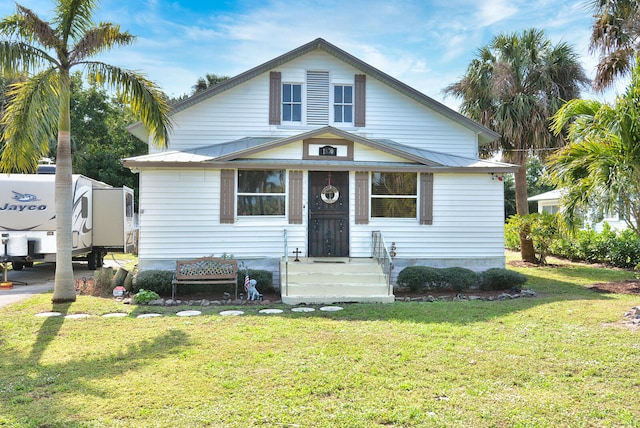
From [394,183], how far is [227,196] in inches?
174

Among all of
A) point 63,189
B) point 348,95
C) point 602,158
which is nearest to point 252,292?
point 63,189

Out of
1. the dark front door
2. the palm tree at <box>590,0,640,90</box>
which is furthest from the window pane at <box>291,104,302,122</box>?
the palm tree at <box>590,0,640,90</box>

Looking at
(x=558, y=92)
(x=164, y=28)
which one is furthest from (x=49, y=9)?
(x=558, y=92)

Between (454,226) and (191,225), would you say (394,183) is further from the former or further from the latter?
(191,225)

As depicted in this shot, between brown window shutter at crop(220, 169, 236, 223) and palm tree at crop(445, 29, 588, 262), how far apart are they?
10246 mm

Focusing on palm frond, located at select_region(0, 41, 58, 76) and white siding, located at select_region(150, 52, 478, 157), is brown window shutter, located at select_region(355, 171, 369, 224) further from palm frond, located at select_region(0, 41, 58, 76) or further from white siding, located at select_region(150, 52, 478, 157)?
palm frond, located at select_region(0, 41, 58, 76)

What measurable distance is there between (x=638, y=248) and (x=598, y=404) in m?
13.8

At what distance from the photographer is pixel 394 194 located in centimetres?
1226

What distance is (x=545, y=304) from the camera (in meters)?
9.16

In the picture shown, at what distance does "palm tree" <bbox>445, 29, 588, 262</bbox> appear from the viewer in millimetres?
16250

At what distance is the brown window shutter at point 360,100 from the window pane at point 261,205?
11.3 ft

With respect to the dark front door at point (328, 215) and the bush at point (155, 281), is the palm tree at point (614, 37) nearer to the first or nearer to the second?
the dark front door at point (328, 215)

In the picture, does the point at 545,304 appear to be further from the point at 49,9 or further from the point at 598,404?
the point at 49,9

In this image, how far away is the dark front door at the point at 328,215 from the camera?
12.0m
